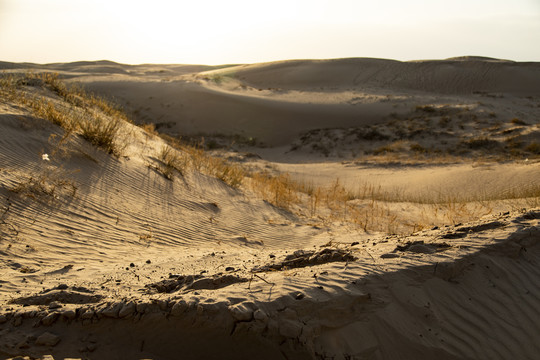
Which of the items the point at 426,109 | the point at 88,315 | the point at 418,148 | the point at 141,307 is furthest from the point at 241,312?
the point at 426,109

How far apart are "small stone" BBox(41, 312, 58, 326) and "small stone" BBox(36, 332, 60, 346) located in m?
0.12

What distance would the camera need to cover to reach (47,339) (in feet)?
8.32

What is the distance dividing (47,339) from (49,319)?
18cm

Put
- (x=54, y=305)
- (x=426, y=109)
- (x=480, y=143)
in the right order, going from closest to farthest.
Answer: (x=54, y=305) < (x=480, y=143) < (x=426, y=109)

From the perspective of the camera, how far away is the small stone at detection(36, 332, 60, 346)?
2.52m

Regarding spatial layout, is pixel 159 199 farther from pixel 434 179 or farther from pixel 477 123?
pixel 477 123

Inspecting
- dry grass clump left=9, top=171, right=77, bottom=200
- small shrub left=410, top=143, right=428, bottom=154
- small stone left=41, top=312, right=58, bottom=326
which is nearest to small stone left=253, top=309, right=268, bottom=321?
small stone left=41, top=312, right=58, bottom=326

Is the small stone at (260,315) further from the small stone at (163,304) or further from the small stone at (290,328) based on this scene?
the small stone at (163,304)

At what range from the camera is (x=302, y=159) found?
18.9 meters

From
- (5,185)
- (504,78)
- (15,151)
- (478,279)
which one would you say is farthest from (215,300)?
(504,78)

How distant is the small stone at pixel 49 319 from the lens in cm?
267

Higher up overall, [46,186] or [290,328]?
[46,186]

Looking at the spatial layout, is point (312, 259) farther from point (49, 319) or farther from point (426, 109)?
point (426, 109)

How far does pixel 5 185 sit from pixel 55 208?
0.59 metres
